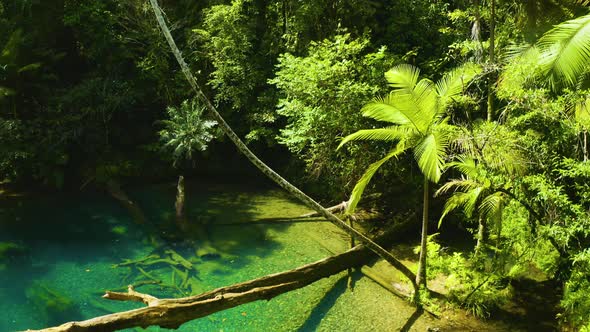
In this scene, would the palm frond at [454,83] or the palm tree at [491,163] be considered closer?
the palm tree at [491,163]

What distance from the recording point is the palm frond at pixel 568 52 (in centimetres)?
530

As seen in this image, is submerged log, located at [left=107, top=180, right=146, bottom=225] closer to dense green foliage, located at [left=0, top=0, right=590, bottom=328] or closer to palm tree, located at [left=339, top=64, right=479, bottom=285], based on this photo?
dense green foliage, located at [left=0, top=0, right=590, bottom=328]

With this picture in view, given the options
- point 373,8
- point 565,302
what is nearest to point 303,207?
point 373,8

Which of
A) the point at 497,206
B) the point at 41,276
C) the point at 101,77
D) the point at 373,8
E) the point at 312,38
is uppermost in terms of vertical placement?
the point at 373,8

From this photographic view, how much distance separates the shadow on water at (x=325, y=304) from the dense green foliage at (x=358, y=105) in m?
1.61

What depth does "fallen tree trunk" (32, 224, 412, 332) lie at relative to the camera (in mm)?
5547

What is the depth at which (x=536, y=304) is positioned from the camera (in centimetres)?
718

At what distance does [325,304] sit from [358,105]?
13.8 feet

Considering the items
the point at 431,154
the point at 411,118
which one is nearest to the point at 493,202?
the point at 431,154

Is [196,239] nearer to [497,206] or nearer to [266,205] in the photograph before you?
[266,205]

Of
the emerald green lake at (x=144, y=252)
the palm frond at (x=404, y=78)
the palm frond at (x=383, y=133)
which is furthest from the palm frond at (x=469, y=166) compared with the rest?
the emerald green lake at (x=144, y=252)

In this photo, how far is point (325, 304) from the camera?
729 centimetres

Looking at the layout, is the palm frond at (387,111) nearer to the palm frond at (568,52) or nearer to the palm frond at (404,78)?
the palm frond at (404,78)

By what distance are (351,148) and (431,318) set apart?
13.7 ft
